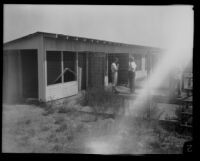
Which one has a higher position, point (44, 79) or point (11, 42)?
point (11, 42)

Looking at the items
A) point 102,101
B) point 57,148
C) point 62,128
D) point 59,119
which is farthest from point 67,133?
point 102,101

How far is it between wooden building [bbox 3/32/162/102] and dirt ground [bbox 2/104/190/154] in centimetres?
258

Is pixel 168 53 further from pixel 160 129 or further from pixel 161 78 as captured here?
pixel 160 129

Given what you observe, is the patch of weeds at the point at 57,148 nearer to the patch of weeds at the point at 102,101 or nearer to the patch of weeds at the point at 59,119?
the patch of weeds at the point at 59,119

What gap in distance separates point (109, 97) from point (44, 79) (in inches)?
108

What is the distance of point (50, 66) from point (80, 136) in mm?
4834

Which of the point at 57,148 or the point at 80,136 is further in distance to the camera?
the point at 80,136

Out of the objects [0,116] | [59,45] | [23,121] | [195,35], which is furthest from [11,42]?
[195,35]

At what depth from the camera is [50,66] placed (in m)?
10.2

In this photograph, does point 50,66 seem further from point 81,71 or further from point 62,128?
point 62,128

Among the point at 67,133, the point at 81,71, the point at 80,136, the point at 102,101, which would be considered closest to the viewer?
the point at 80,136

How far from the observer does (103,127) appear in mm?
6617

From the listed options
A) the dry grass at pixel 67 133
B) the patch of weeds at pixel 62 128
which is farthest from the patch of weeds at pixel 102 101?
the patch of weeds at pixel 62 128

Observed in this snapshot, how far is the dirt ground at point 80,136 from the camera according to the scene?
5383mm
